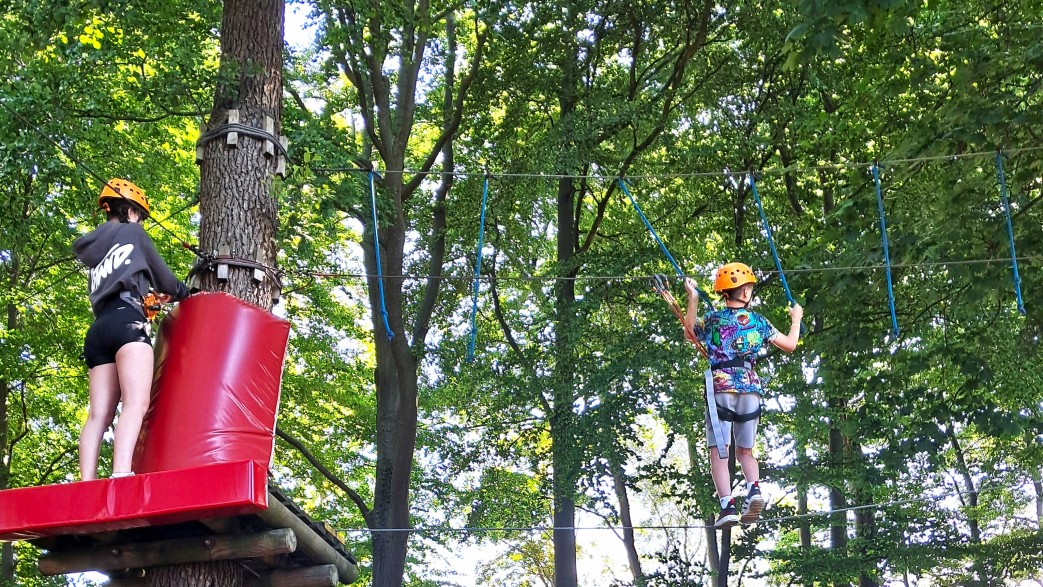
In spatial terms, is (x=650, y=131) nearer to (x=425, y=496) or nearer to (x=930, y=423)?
(x=930, y=423)

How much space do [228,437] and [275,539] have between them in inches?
19.7

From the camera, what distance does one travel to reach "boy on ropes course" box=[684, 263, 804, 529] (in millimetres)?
6305

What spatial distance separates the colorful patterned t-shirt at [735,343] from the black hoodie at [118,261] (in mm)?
3281

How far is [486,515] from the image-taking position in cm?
1505

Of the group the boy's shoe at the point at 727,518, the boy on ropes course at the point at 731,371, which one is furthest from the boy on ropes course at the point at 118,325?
the boy's shoe at the point at 727,518

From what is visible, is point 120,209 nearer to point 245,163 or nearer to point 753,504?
point 245,163

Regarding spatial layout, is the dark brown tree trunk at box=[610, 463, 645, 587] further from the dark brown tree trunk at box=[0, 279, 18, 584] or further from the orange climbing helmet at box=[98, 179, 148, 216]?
the orange climbing helmet at box=[98, 179, 148, 216]

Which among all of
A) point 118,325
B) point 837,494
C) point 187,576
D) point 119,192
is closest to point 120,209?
point 119,192

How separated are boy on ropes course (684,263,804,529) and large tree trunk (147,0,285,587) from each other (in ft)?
8.22

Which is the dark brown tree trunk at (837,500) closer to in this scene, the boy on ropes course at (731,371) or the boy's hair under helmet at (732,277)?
the boy on ropes course at (731,371)

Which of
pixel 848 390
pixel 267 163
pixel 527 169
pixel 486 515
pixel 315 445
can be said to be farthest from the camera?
pixel 315 445

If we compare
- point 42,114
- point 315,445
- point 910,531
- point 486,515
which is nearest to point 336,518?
point 315,445

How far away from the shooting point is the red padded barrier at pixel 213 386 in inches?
177

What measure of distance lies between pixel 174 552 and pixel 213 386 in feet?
2.36
